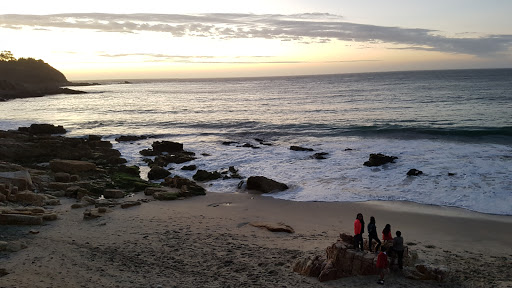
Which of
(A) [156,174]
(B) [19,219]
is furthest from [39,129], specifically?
(B) [19,219]

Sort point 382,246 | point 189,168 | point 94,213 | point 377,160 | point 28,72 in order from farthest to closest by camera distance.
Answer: point 28,72
point 189,168
point 377,160
point 94,213
point 382,246

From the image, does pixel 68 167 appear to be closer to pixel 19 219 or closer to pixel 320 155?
pixel 19 219

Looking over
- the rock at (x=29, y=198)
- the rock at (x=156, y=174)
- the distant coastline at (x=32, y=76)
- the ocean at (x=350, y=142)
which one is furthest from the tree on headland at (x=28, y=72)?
the rock at (x=29, y=198)

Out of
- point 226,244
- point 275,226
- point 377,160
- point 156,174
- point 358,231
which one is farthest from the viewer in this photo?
point 377,160

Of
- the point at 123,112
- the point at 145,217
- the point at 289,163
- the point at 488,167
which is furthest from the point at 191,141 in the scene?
the point at 123,112

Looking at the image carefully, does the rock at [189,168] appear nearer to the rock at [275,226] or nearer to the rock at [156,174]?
the rock at [156,174]

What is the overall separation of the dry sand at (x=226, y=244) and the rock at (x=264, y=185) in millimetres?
2159

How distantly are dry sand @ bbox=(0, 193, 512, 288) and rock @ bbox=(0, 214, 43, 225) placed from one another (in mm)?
319

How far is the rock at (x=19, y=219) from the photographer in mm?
12984

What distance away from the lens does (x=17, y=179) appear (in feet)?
56.3

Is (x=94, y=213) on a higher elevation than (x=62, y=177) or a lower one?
lower

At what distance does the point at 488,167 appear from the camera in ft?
71.9

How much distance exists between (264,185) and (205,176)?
4.48m

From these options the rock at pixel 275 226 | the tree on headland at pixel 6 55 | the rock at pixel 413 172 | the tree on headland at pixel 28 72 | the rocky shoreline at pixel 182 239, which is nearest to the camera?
the rocky shoreline at pixel 182 239
